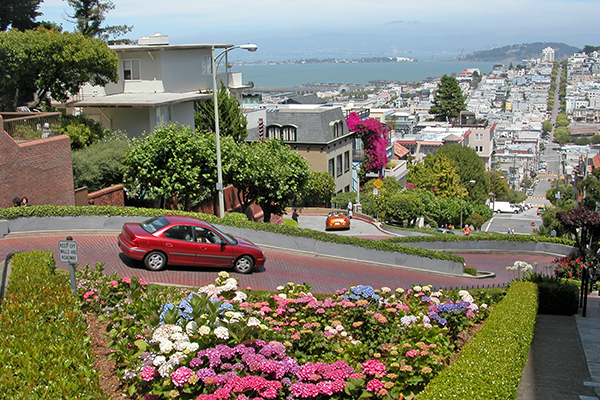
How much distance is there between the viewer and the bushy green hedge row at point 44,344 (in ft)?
20.3

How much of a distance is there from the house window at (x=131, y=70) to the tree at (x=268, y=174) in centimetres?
1018

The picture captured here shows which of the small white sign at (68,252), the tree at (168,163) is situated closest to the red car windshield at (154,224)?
the small white sign at (68,252)

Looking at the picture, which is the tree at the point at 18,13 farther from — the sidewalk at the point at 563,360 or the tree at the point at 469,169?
the tree at the point at 469,169

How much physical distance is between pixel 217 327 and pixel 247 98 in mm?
59032

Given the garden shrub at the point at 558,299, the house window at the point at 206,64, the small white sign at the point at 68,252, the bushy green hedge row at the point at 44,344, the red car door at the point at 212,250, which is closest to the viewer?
the bushy green hedge row at the point at 44,344

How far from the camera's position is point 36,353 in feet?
22.7

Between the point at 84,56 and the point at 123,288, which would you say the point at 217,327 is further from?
the point at 84,56

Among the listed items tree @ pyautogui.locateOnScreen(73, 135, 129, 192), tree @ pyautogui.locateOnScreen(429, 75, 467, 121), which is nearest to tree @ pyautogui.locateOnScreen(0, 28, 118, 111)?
tree @ pyautogui.locateOnScreen(73, 135, 129, 192)

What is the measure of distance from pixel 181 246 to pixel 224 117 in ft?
64.4

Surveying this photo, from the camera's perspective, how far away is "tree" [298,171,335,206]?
49.2 meters

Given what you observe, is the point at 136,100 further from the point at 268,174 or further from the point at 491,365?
the point at 491,365

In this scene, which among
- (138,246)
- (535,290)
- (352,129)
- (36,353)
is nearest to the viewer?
(36,353)

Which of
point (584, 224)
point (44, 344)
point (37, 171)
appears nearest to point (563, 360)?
point (584, 224)

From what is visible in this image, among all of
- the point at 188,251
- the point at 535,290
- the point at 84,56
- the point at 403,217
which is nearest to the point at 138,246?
the point at 188,251
